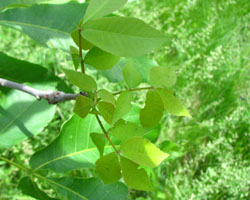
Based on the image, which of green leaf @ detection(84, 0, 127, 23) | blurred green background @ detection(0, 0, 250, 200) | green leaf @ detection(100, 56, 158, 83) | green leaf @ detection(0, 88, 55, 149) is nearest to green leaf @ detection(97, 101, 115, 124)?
green leaf @ detection(84, 0, 127, 23)

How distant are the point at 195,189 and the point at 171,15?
1.51m

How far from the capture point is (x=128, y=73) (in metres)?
0.54

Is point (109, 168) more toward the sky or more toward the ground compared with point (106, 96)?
more toward the ground

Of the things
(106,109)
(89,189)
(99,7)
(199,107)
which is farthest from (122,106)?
(199,107)

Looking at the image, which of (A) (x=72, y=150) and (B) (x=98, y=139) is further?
(A) (x=72, y=150)

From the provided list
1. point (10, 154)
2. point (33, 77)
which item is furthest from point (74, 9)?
point (10, 154)

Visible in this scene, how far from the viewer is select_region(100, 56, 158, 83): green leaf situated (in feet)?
2.72

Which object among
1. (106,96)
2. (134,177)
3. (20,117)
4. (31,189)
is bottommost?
(31,189)

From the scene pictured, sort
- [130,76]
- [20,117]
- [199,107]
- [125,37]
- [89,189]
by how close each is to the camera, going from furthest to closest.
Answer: [199,107] < [20,117] < [89,189] < [130,76] < [125,37]

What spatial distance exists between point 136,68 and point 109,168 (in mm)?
469

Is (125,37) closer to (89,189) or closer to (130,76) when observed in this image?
(130,76)

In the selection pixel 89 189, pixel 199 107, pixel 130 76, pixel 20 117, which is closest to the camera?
pixel 130 76

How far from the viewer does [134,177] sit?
1.52 feet

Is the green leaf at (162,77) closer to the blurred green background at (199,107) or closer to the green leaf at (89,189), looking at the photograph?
the green leaf at (89,189)
